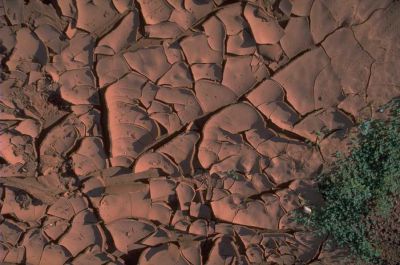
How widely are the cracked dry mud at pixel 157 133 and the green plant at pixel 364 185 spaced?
11 cm

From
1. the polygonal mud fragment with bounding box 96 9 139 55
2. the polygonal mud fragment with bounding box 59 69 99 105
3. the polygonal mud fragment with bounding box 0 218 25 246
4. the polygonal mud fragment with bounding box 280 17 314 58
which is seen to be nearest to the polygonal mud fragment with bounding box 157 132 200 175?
the polygonal mud fragment with bounding box 59 69 99 105

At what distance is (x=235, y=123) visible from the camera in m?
3.10

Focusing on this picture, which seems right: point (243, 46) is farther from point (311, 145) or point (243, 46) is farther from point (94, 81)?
point (94, 81)

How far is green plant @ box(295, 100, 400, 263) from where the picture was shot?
Answer: 300 centimetres

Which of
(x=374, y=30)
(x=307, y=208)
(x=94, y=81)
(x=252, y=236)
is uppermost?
(x=374, y=30)

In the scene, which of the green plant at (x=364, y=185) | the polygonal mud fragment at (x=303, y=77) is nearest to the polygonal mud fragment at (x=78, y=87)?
the polygonal mud fragment at (x=303, y=77)

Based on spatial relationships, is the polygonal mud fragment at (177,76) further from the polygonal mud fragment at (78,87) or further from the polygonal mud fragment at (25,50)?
the polygonal mud fragment at (25,50)

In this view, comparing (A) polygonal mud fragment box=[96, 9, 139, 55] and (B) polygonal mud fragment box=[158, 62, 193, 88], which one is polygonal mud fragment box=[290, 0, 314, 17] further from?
(A) polygonal mud fragment box=[96, 9, 139, 55]

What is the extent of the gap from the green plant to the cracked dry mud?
0.36ft

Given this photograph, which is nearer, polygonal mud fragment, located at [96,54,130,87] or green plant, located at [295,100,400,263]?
green plant, located at [295,100,400,263]

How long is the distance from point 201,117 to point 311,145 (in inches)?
28.5

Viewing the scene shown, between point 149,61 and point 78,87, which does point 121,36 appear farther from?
point 78,87

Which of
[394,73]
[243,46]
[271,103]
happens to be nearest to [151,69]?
[243,46]

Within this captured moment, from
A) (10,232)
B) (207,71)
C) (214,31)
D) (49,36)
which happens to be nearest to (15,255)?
(10,232)
